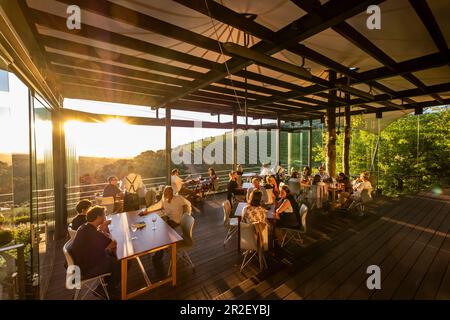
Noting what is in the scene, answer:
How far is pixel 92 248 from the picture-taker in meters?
2.26

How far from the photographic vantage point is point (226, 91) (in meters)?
5.28

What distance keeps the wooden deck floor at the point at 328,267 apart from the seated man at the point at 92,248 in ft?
2.40

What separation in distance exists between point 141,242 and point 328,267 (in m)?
2.72

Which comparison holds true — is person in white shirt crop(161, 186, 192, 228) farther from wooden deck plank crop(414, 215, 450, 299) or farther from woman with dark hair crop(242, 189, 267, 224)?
wooden deck plank crop(414, 215, 450, 299)

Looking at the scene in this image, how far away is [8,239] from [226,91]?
15.8ft

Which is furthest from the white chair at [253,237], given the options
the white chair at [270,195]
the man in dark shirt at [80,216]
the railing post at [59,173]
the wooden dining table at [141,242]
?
the railing post at [59,173]

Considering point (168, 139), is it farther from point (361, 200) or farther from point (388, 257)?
point (388, 257)

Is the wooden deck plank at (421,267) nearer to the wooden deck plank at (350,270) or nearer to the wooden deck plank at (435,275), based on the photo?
the wooden deck plank at (435,275)

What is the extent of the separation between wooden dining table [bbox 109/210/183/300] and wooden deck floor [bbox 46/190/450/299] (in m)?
0.16

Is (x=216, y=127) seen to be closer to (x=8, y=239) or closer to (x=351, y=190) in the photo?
(x=351, y=190)

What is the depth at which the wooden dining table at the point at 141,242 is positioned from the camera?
2.33 m

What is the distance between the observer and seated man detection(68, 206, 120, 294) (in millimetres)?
2225

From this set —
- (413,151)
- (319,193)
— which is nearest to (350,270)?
(319,193)
